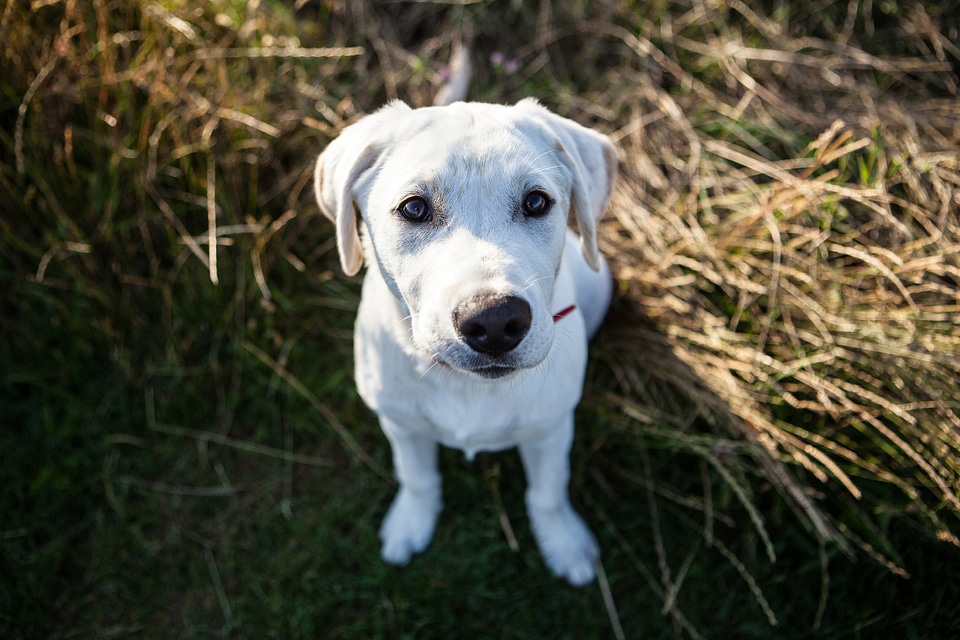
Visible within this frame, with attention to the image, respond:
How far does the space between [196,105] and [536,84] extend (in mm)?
2113

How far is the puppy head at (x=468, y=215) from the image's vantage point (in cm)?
189

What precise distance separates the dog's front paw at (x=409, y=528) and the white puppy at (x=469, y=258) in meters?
0.60

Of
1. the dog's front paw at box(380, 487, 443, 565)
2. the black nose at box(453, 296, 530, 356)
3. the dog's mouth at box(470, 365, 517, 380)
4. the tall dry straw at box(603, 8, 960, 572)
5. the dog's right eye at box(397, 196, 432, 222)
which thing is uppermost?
the dog's right eye at box(397, 196, 432, 222)

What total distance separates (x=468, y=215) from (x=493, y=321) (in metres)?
0.41

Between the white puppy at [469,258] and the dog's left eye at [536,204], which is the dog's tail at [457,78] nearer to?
the white puppy at [469,258]

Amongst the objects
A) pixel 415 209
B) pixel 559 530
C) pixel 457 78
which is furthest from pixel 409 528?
pixel 457 78

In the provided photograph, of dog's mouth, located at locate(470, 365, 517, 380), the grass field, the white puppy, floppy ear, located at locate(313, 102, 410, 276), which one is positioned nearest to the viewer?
the white puppy

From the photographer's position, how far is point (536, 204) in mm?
2133

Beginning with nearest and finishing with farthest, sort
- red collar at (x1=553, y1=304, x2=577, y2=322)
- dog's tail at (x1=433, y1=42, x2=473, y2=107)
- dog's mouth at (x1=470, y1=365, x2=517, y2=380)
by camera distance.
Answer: dog's mouth at (x1=470, y1=365, x2=517, y2=380), red collar at (x1=553, y1=304, x2=577, y2=322), dog's tail at (x1=433, y1=42, x2=473, y2=107)

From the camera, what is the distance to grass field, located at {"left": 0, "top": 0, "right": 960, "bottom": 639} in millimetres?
3182

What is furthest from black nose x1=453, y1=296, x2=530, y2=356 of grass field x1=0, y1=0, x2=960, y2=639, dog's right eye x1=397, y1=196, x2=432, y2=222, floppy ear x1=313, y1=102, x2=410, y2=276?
grass field x1=0, y1=0, x2=960, y2=639

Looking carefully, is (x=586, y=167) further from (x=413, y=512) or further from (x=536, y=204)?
(x=413, y=512)

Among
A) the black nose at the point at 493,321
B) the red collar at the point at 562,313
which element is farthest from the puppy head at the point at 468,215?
the red collar at the point at 562,313

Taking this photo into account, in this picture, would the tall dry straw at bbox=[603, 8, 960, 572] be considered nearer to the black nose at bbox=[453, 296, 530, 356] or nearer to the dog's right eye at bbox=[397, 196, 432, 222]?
the black nose at bbox=[453, 296, 530, 356]
